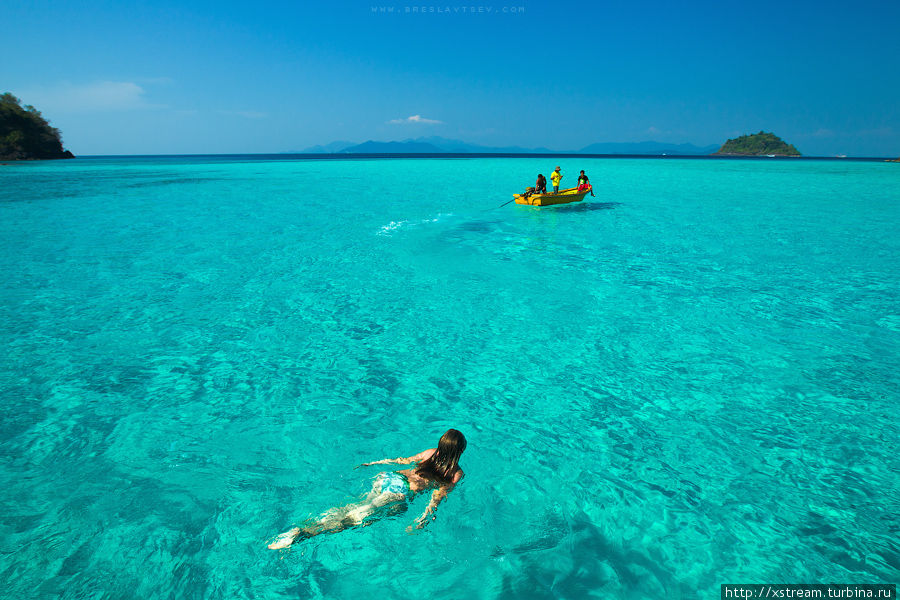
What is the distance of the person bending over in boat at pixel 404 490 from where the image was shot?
13.2 ft

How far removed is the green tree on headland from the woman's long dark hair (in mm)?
104348

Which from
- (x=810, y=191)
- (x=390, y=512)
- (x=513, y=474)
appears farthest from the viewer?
(x=810, y=191)

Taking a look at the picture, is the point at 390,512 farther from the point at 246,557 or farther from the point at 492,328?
the point at 492,328

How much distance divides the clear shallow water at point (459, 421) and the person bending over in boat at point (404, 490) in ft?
0.56

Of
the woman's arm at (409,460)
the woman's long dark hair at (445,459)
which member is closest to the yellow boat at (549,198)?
the woman's arm at (409,460)

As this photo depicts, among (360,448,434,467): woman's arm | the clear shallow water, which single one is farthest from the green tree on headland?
(360,448,434,467): woman's arm

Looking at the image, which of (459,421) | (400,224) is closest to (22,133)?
(400,224)

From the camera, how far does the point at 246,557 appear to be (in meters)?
3.92

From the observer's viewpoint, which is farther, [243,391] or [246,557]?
[243,391]

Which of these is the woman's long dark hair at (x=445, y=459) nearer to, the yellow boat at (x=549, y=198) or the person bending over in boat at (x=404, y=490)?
the person bending over in boat at (x=404, y=490)

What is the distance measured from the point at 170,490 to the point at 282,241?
13.4 meters

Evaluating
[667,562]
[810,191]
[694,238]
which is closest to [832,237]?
[694,238]

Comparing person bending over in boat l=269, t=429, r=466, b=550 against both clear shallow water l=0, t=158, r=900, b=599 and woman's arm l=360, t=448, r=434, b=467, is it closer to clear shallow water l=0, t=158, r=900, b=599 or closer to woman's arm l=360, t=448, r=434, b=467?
woman's arm l=360, t=448, r=434, b=467

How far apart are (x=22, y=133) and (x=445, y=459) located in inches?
4327
